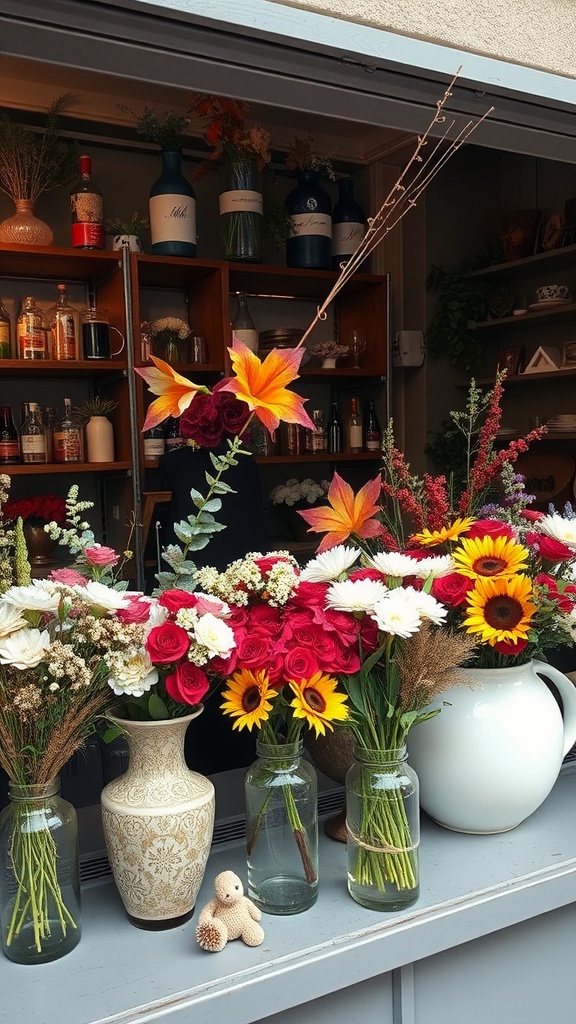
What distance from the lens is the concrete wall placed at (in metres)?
1.17

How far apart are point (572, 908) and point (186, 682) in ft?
1.85

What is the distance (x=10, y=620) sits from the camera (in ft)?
2.75

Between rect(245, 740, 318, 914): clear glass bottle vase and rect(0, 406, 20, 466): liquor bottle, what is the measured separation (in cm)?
251

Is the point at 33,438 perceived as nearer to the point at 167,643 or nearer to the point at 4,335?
the point at 4,335

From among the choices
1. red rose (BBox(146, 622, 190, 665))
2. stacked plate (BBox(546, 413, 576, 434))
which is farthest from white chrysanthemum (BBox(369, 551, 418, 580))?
stacked plate (BBox(546, 413, 576, 434))

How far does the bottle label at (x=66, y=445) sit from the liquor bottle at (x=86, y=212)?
678 millimetres

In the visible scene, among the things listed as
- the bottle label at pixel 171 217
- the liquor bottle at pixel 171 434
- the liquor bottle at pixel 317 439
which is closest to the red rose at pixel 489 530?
the liquor bottle at pixel 171 434

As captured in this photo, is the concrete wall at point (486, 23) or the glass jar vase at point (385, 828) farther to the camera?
the concrete wall at point (486, 23)

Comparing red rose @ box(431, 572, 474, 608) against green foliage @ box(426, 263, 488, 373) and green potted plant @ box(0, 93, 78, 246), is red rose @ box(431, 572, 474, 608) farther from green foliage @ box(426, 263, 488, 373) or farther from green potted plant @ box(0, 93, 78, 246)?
green foliage @ box(426, 263, 488, 373)

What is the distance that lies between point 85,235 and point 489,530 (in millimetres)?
2628

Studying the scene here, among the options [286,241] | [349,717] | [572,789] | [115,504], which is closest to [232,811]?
[349,717]

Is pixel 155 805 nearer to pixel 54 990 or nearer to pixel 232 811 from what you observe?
pixel 54 990

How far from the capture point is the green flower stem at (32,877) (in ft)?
2.72

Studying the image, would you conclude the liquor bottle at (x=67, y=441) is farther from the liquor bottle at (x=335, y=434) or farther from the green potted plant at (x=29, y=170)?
the liquor bottle at (x=335, y=434)
